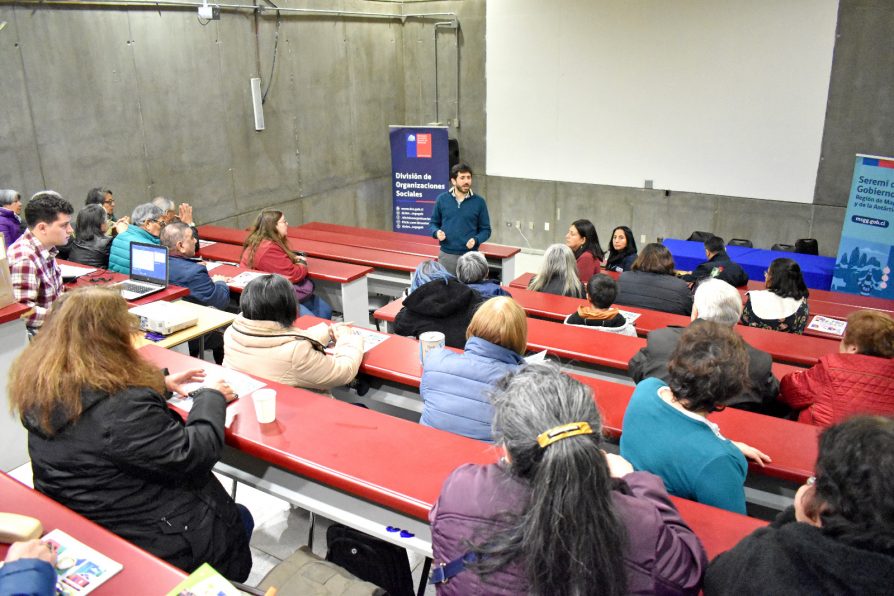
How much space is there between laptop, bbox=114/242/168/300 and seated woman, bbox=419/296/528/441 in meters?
2.47

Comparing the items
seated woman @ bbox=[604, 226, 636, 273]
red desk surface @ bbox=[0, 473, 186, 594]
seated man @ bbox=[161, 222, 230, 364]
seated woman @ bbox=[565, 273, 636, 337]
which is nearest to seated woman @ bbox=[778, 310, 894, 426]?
seated woman @ bbox=[565, 273, 636, 337]

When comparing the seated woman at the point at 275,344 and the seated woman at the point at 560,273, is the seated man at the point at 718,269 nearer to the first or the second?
the seated woman at the point at 560,273

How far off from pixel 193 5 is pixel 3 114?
2.32 m

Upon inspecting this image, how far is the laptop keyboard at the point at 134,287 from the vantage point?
13.5ft

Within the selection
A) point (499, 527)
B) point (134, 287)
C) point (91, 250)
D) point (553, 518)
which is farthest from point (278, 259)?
point (553, 518)

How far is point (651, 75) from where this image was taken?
26.7 ft

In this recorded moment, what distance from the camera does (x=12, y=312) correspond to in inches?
127

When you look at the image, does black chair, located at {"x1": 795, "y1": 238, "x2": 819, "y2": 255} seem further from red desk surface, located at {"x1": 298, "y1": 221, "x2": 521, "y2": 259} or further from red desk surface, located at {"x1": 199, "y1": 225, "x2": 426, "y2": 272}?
red desk surface, located at {"x1": 199, "y1": 225, "x2": 426, "y2": 272}

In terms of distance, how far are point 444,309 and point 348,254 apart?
2.47m

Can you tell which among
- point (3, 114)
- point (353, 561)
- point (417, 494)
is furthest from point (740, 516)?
point (3, 114)

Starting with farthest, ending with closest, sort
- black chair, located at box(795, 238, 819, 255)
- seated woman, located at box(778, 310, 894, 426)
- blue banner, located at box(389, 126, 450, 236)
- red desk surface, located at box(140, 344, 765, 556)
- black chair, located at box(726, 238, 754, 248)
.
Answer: blue banner, located at box(389, 126, 450, 236) < black chair, located at box(726, 238, 754, 248) < black chair, located at box(795, 238, 819, 255) < seated woman, located at box(778, 310, 894, 426) < red desk surface, located at box(140, 344, 765, 556)

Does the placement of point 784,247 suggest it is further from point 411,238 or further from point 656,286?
point 411,238

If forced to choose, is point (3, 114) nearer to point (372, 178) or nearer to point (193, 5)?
point (193, 5)

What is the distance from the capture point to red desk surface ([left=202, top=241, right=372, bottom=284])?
198 inches
